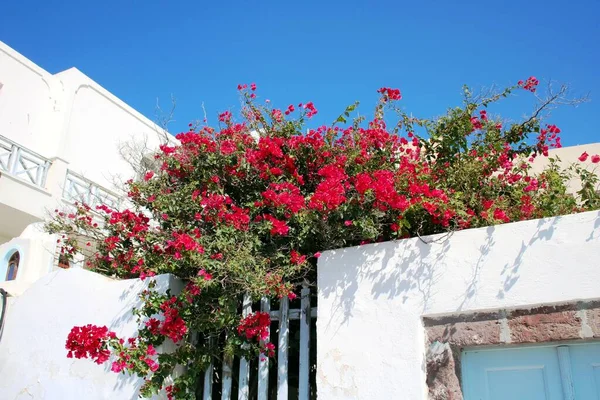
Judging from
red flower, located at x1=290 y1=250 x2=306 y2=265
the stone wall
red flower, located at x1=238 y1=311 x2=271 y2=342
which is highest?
red flower, located at x1=290 y1=250 x2=306 y2=265

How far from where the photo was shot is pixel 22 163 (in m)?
10.6

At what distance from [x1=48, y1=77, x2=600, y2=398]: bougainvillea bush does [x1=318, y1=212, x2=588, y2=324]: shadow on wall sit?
152 millimetres

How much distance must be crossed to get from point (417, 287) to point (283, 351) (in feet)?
3.98

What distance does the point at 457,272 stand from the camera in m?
3.98

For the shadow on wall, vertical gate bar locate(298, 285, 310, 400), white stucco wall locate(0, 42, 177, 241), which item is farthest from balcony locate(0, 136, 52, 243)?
the shadow on wall

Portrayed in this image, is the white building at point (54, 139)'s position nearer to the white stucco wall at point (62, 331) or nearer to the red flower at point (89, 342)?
the white stucco wall at point (62, 331)

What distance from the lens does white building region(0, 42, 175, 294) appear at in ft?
33.7

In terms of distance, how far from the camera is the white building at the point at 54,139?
10273 mm

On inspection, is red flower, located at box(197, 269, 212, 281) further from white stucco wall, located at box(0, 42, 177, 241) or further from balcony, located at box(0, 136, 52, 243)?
white stucco wall, located at box(0, 42, 177, 241)

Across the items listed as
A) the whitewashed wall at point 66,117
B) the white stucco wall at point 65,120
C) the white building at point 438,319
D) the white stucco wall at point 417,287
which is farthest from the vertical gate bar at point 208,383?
the whitewashed wall at point 66,117

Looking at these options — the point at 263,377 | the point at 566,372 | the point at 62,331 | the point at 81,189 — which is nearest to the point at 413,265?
the point at 566,372

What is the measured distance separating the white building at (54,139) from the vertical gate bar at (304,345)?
511 centimetres

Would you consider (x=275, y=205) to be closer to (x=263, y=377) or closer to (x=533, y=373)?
(x=263, y=377)

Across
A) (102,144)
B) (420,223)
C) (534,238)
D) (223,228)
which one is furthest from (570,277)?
(102,144)
